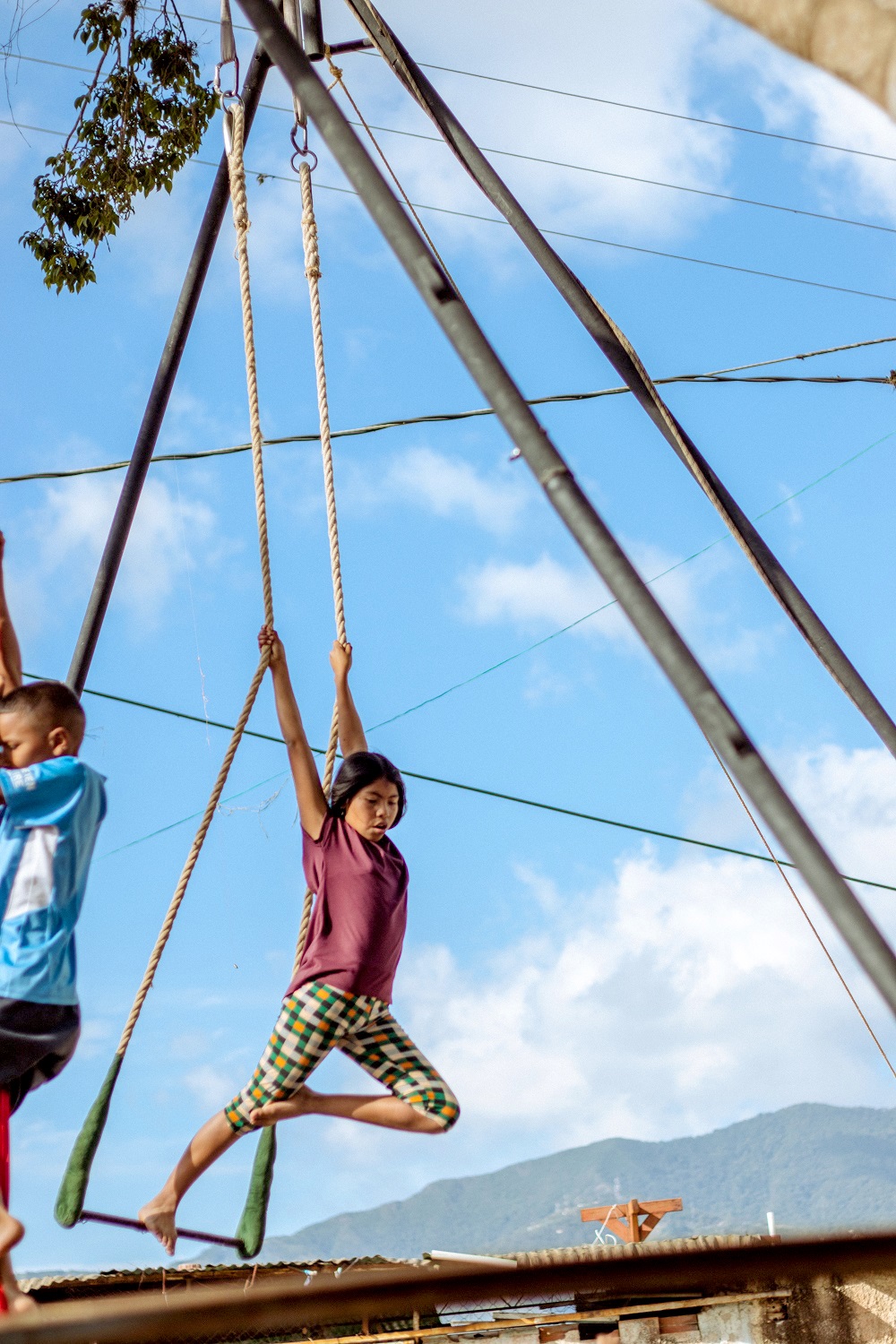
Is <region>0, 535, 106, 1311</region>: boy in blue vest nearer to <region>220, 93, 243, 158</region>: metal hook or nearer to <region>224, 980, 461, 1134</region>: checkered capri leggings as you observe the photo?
<region>224, 980, 461, 1134</region>: checkered capri leggings

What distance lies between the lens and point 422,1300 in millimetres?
1010

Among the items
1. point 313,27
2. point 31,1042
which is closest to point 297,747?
point 31,1042

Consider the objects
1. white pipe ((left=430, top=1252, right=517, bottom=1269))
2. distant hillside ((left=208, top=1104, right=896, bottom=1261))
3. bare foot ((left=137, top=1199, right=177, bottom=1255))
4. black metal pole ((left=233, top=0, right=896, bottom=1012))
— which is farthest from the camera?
distant hillside ((left=208, top=1104, right=896, bottom=1261))

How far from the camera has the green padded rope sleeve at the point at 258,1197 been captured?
11.6 feet

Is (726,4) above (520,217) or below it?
below

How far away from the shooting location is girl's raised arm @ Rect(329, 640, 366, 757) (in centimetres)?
391

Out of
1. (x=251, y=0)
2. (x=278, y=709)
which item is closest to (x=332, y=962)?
(x=278, y=709)

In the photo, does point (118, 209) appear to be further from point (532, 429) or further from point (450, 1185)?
point (450, 1185)

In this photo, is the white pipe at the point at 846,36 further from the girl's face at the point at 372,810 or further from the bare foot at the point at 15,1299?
the bare foot at the point at 15,1299

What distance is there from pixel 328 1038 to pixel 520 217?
2.64 m

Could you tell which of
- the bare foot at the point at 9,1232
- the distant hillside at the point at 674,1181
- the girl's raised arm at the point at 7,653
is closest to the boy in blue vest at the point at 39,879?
the bare foot at the point at 9,1232

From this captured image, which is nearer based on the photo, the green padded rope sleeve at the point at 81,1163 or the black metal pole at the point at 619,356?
the green padded rope sleeve at the point at 81,1163

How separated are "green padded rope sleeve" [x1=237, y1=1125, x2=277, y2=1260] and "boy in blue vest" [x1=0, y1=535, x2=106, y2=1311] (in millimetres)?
836

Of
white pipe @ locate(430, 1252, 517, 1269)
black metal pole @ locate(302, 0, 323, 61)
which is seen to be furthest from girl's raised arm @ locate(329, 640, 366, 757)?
white pipe @ locate(430, 1252, 517, 1269)
